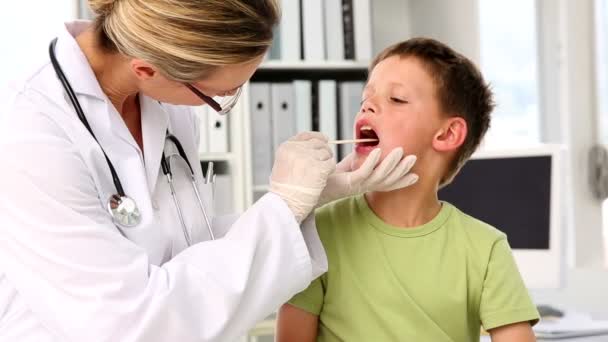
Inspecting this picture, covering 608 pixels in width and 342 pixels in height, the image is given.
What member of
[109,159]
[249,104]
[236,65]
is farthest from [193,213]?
[249,104]

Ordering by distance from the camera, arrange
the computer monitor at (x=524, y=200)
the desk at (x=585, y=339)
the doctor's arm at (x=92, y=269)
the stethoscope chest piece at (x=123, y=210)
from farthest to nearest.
→ 1. the computer monitor at (x=524, y=200)
2. the desk at (x=585, y=339)
3. the stethoscope chest piece at (x=123, y=210)
4. the doctor's arm at (x=92, y=269)

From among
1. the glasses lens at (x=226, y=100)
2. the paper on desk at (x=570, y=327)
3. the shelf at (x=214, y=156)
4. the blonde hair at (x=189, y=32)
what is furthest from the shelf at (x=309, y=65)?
the blonde hair at (x=189, y=32)

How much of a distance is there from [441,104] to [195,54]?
0.50 m

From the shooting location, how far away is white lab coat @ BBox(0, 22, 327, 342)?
1079mm

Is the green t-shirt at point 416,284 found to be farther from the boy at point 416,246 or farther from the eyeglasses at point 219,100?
the eyeglasses at point 219,100

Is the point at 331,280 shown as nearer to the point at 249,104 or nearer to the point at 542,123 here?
the point at 249,104

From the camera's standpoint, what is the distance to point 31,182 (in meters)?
1.08

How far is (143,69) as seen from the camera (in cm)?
124

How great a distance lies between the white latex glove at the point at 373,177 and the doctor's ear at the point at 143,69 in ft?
1.10

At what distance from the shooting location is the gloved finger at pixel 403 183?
4.51ft

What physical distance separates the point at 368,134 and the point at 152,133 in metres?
0.39

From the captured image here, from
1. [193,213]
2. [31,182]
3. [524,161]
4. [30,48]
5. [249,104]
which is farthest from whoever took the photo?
[30,48]

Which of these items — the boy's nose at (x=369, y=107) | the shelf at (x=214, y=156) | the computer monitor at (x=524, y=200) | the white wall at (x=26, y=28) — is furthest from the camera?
the white wall at (x=26, y=28)

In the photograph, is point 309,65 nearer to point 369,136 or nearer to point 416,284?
point 369,136
